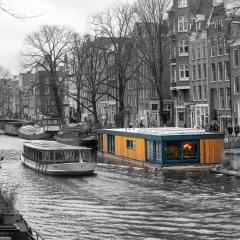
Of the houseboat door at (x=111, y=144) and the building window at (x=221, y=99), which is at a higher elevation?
the building window at (x=221, y=99)

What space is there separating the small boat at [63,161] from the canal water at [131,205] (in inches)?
31.0

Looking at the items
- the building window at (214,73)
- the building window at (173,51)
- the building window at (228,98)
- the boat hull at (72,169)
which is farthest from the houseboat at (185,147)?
the building window at (173,51)

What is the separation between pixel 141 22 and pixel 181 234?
42.3 meters

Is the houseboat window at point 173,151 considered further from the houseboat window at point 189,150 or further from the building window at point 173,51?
the building window at point 173,51

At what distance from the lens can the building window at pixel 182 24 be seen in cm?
6712

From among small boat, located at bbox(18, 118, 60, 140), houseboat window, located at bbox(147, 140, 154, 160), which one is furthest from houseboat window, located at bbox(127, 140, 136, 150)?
small boat, located at bbox(18, 118, 60, 140)

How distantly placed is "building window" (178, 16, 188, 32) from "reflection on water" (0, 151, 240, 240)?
28693 mm

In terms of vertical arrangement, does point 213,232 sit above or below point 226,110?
below

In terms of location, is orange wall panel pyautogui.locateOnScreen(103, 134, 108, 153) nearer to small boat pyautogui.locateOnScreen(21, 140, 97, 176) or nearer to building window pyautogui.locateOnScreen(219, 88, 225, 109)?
building window pyautogui.locateOnScreen(219, 88, 225, 109)

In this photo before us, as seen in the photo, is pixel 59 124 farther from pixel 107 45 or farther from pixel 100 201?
pixel 100 201

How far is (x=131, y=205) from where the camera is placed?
28.4 m

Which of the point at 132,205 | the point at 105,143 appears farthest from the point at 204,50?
the point at 132,205

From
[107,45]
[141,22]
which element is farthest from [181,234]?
[107,45]

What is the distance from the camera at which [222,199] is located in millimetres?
29312
